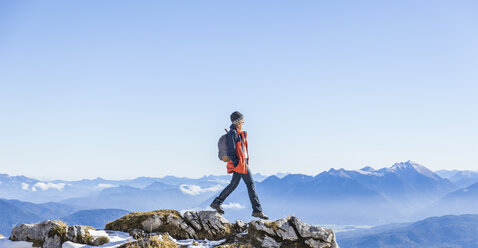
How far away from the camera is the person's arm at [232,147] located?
14766 mm

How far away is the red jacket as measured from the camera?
1480 cm

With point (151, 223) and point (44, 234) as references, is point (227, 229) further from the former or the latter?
point (44, 234)

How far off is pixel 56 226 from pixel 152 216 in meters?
3.42

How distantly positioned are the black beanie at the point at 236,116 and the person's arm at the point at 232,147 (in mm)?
532

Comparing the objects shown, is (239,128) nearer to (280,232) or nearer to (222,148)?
(222,148)

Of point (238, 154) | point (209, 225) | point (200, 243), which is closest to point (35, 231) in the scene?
point (200, 243)

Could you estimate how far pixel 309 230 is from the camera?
13.6 metres

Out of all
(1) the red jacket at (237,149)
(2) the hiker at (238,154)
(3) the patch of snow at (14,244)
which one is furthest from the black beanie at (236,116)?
(3) the patch of snow at (14,244)

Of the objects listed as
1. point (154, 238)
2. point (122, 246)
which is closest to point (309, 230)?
point (154, 238)

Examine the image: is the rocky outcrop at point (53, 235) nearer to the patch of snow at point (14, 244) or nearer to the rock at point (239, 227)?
the patch of snow at point (14, 244)

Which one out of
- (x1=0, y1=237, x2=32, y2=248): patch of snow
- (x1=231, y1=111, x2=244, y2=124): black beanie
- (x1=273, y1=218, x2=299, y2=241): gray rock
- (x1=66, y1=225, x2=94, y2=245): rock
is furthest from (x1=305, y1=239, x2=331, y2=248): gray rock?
(x1=0, y1=237, x2=32, y2=248): patch of snow

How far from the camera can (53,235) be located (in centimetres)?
1333

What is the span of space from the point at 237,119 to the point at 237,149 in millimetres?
1203

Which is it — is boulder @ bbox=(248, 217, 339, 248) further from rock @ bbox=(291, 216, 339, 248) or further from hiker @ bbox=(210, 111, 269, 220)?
hiker @ bbox=(210, 111, 269, 220)
